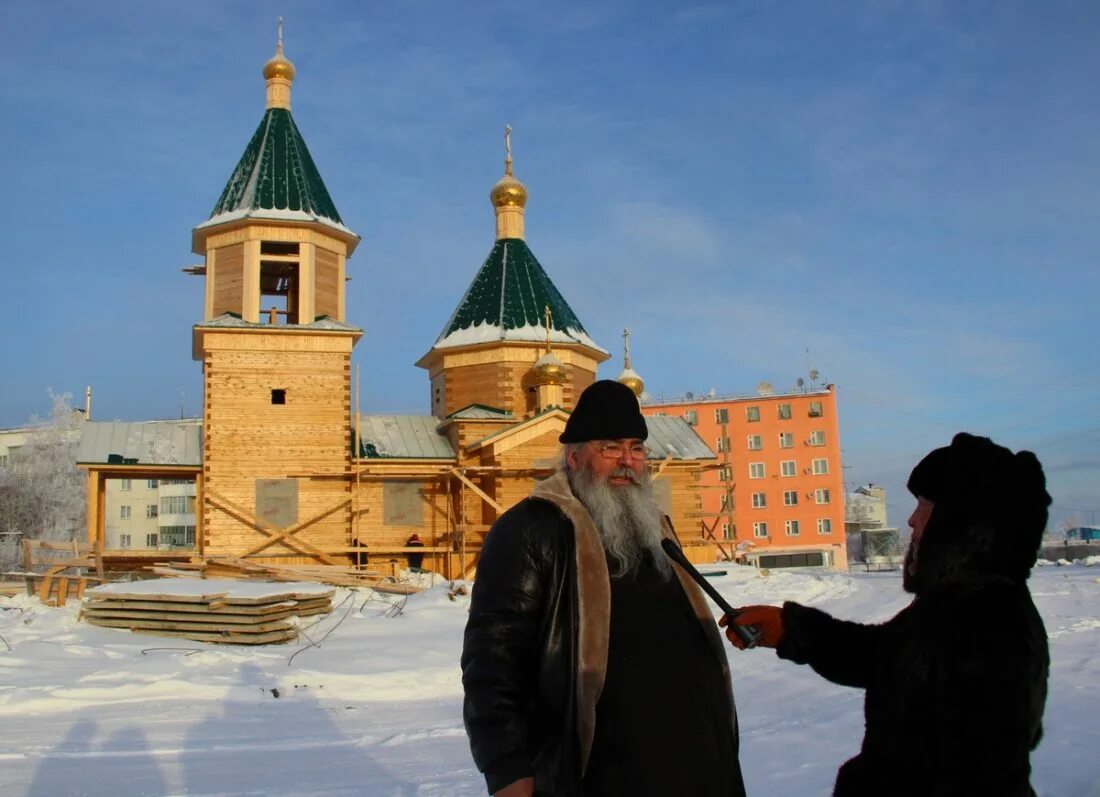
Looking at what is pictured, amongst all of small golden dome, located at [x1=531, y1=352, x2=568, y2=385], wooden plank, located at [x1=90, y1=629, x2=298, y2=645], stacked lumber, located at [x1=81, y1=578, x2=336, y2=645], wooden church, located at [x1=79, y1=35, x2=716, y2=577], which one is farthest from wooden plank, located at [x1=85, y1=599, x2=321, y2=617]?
small golden dome, located at [x1=531, y1=352, x2=568, y2=385]

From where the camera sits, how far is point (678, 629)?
10.8ft

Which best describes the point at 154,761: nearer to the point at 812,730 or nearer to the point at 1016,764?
the point at 812,730

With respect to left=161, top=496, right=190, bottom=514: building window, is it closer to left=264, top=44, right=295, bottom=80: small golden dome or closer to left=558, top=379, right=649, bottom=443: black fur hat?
left=264, top=44, right=295, bottom=80: small golden dome

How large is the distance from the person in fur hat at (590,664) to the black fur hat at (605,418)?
0.23 m

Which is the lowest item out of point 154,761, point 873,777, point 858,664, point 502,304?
point 154,761

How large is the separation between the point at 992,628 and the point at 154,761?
19.5ft

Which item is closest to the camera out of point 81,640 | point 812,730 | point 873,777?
point 873,777

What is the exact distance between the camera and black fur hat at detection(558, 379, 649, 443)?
3.55 metres

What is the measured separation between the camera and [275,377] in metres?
23.0

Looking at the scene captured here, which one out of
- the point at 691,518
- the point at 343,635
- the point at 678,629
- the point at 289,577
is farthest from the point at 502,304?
the point at 678,629

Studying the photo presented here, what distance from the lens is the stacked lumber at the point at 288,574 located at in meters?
18.2

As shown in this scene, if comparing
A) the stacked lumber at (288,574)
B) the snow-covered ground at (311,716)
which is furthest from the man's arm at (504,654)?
the stacked lumber at (288,574)

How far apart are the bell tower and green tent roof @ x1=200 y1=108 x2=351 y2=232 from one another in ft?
0.15

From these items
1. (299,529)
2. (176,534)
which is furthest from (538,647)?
(176,534)
